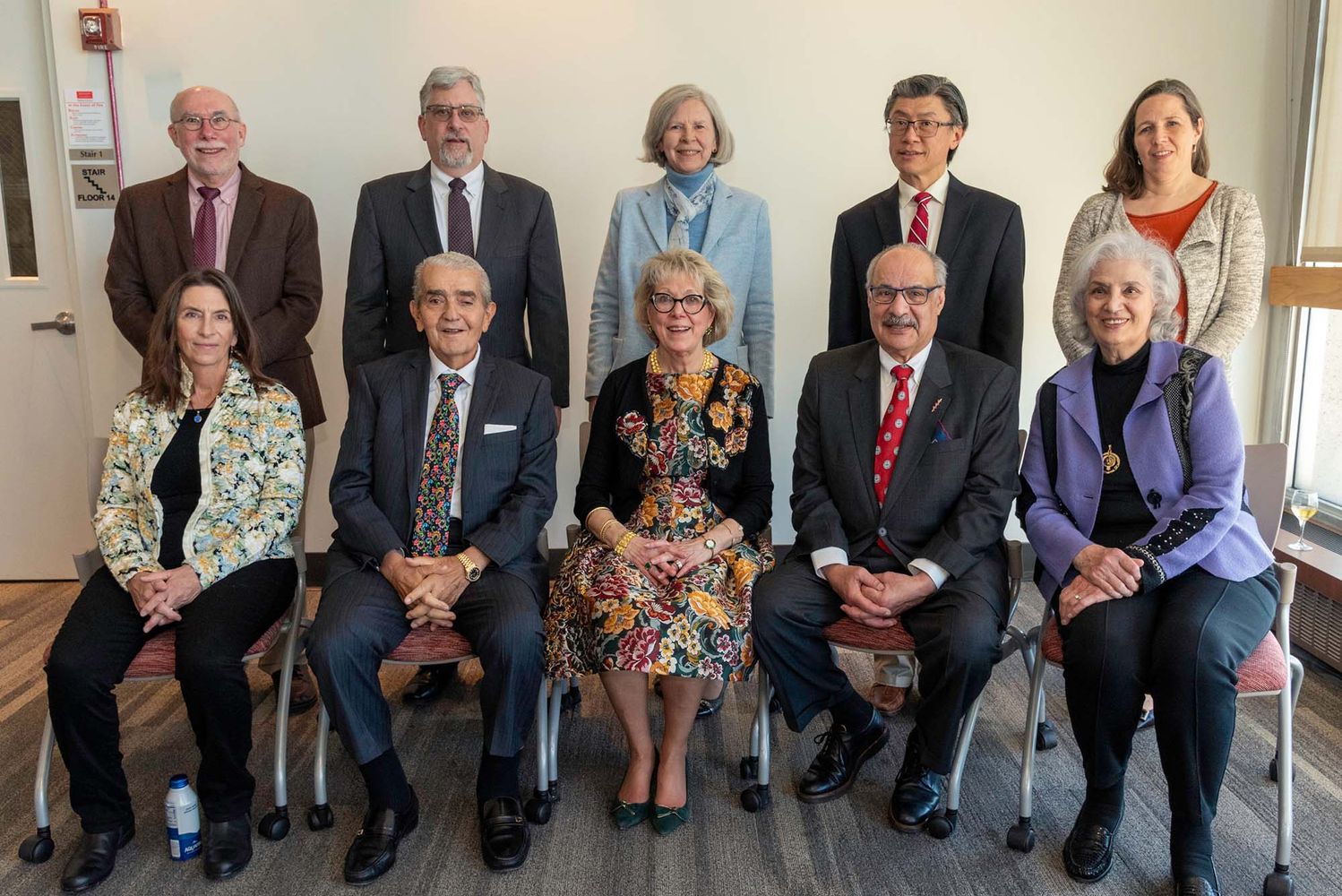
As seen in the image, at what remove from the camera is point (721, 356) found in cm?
323

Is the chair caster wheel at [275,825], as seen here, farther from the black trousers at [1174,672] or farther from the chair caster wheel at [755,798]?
the black trousers at [1174,672]

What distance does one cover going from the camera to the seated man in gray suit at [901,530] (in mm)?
2568

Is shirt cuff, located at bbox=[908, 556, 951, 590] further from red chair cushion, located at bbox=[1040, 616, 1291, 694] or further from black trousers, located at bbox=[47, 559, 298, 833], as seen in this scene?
black trousers, located at bbox=[47, 559, 298, 833]

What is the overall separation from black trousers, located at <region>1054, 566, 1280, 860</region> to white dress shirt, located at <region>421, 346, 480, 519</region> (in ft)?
5.22

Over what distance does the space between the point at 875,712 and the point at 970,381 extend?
942mm

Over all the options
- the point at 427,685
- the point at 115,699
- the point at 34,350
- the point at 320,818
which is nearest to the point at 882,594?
the point at 320,818

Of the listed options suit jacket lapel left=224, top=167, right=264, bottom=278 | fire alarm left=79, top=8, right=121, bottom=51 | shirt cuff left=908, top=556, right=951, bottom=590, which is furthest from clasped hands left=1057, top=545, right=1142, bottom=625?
fire alarm left=79, top=8, right=121, bottom=51

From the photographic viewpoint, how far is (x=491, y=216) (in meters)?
3.29

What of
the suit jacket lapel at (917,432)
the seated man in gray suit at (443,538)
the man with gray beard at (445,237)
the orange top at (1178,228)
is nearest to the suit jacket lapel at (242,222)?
the man with gray beard at (445,237)

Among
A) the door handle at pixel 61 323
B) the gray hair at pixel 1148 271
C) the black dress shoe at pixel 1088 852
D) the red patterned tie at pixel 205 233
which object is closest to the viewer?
the black dress shoe at pixel 1088 852

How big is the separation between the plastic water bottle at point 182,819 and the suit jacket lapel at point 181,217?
5.57 ft

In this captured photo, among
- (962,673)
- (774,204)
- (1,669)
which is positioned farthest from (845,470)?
(1,669)

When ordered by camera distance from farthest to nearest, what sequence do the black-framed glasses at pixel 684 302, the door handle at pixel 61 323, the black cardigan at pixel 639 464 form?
the door handle at pixel 61 323 → the black cardigan at pixel 639 464 → the black-framed glasses at pixel 684 302

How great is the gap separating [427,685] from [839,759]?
140cm
